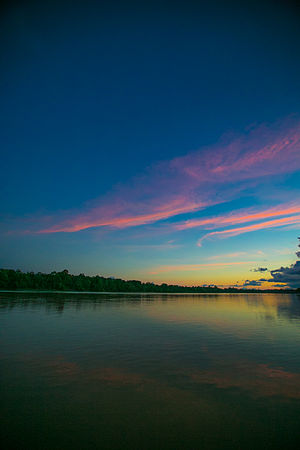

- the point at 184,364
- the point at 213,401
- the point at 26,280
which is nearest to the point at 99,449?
the point at 213,401

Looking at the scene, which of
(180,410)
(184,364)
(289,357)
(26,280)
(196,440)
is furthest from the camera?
(26,280)

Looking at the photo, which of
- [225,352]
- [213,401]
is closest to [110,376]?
[213,401]

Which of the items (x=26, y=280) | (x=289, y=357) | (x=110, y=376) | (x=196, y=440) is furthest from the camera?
(x=26, y=280)

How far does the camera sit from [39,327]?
94.1ft

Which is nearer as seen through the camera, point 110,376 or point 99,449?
point 99,449

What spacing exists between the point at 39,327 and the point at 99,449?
24.6m

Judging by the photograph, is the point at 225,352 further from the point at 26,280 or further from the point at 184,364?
the point at 26,280

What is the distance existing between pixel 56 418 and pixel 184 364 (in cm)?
945

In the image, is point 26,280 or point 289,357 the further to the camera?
point 26,280

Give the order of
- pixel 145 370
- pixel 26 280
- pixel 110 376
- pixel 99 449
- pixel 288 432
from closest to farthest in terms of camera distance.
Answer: pixel 99 449 → pixel 288 432 → pixel 110 376 → pixel 145 370 → pixel 26 280

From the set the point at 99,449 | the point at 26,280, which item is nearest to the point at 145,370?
the point at 99,449

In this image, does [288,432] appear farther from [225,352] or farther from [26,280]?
[26,280]

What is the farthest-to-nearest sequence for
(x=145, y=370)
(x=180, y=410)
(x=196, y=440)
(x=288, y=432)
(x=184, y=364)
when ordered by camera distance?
(x=184, y=364), (x=145, y=370), (x=180, y=410), (x=288, y=432), (x=196, y=440)

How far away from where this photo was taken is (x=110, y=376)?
45.0ft
